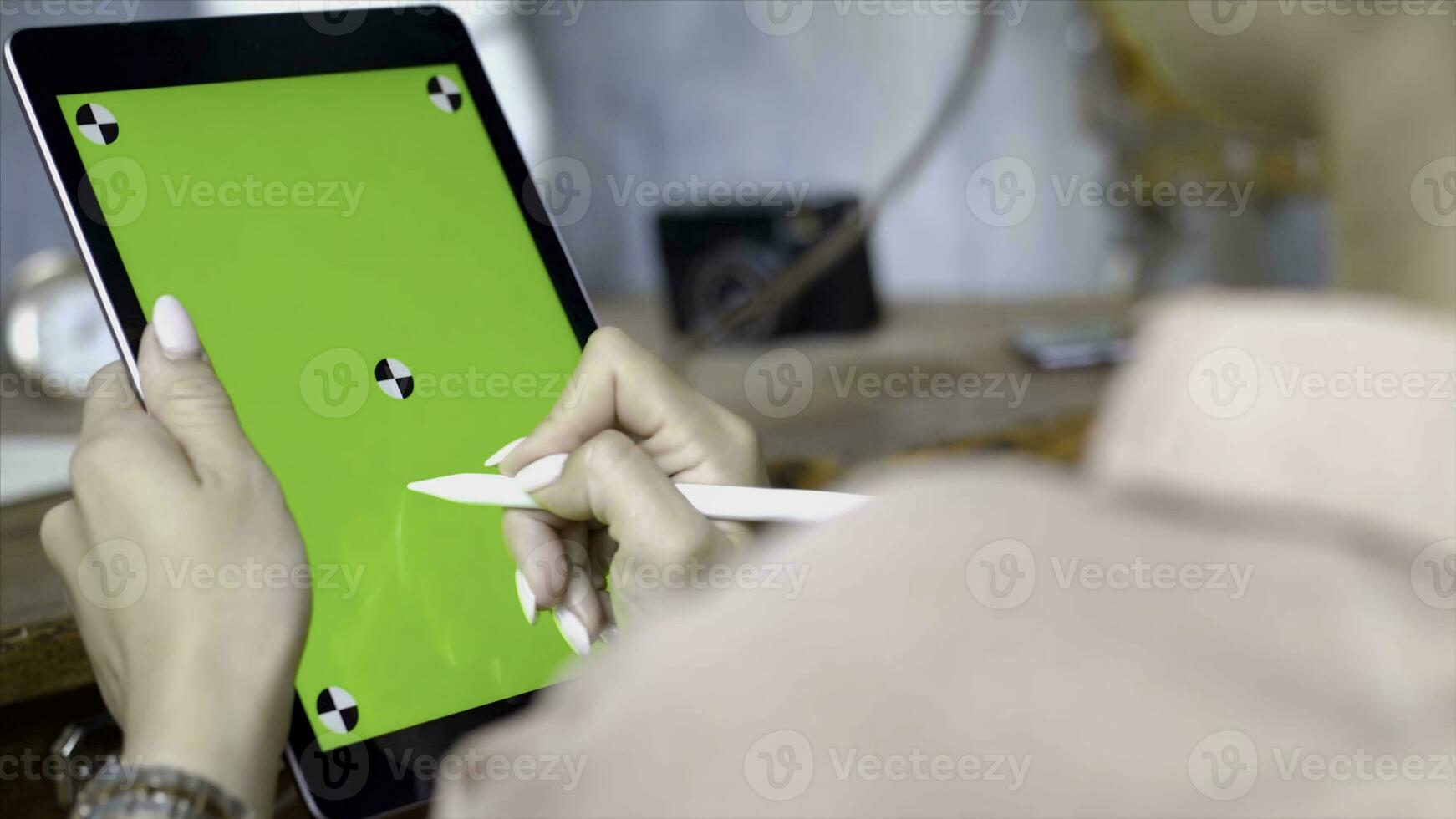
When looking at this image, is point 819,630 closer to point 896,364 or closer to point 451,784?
point 451,784

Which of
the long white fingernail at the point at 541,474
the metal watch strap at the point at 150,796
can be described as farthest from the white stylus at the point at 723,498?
the metal watch strap at the point at 150,796

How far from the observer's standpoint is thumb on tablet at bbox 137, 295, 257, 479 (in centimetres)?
40

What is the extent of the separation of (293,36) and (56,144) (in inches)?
4.0

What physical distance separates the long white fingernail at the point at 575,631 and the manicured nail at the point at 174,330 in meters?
0.16

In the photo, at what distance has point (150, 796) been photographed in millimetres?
320

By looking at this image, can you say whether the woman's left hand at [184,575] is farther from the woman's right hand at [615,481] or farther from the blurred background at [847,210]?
the blurred background at [847,210]

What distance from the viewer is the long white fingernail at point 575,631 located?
480mm

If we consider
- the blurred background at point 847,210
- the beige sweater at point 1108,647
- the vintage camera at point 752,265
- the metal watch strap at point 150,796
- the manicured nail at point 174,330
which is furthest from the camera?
the vintage camera at point 752,265

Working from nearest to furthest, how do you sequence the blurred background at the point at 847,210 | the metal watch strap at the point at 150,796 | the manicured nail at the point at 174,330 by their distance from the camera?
the metal watch strap at the point at 150,796 < the manicured nail at the point at 174,330 < the blurred background at the point at 847,210

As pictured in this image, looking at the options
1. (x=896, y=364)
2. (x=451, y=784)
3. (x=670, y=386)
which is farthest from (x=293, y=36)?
(x=896, y=364)

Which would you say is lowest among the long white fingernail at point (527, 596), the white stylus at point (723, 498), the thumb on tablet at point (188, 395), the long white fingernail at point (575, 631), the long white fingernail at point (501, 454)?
the long white fingernail at point (575, 631)

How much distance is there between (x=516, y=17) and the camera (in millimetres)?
1725

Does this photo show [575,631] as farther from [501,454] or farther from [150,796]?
[150,796]

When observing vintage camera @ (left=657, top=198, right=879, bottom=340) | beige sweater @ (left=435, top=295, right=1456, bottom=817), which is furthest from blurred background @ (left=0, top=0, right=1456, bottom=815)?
beige sweater @ (left=435, top=295, right=1456, bottom=817)
